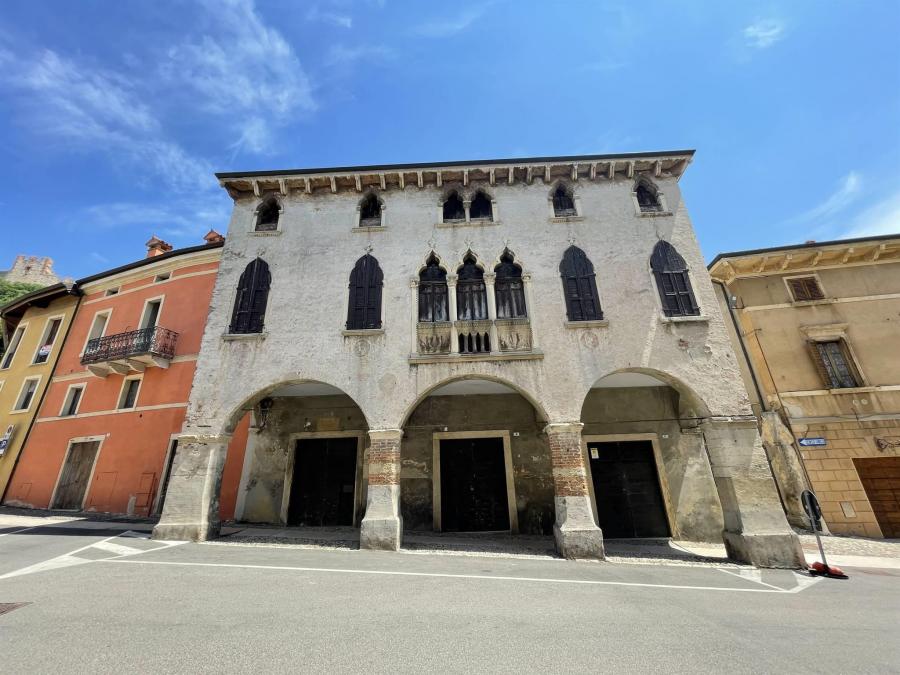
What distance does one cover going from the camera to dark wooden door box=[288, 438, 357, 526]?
12.1m

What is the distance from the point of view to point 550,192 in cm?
1216

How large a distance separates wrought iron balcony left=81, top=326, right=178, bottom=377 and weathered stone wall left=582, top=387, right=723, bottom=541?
1625 centimetres

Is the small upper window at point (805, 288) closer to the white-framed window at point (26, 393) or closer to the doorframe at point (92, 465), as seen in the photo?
the doorframe at point (92, 465)

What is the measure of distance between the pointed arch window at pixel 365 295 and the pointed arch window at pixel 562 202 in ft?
20.5

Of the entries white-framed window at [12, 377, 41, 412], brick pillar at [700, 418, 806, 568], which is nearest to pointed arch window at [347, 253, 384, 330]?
brick pillar at [700, 418, 806, 568]

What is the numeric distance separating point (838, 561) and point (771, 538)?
9.37 ft

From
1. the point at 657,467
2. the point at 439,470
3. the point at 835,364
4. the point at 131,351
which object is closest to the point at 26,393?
the point at 131,351

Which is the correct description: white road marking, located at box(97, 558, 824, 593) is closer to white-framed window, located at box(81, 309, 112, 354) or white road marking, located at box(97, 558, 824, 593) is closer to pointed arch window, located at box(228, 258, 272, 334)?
pointed arch window, located at box(228, 258, 272, 334)

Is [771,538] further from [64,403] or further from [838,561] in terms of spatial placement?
[64,403]

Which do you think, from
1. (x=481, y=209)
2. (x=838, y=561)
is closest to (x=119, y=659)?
(x=481, y=209)

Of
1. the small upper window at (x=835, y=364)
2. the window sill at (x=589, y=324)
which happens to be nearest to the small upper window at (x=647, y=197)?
the window sill at (x=589, y=324)

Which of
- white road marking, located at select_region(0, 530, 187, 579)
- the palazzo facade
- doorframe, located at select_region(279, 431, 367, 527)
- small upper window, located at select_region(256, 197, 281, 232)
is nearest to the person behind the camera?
white road marking, located at select_region(0, 530, 187, 579)

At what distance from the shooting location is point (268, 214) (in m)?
12.8

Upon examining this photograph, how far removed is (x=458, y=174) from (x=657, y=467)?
11.8m
